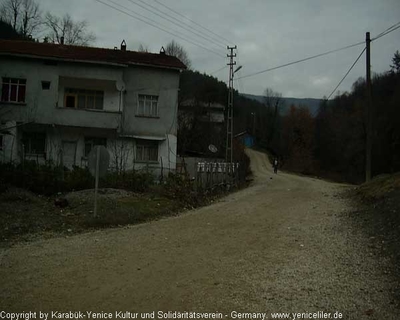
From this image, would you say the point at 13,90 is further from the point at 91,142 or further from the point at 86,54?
the point at 91,142

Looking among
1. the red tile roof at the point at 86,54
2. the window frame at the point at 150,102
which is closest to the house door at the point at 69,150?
the window frame at the point at 150,102

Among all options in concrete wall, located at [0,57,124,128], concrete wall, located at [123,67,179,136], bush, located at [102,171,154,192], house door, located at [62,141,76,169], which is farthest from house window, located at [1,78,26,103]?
bush, located at [102,171,154,192]

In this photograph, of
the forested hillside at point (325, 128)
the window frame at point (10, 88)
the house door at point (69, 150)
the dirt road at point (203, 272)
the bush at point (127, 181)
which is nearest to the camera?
the dirt road at point (203, 272)

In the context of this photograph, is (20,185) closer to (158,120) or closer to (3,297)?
(3,297)

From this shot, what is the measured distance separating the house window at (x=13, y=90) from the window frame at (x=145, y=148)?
8.47 metres

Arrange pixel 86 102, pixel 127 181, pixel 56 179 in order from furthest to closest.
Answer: pixel 86 102 < pixel 127 181 < pixel 56 179

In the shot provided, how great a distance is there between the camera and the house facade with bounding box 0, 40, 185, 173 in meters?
28.6

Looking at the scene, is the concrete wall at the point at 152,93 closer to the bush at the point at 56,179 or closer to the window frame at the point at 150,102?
the window frame at the point at 150,102

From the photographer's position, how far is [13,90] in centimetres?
2892

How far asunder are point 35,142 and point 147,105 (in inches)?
324

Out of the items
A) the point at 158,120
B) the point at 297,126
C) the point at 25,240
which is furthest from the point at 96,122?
the point at 297,126

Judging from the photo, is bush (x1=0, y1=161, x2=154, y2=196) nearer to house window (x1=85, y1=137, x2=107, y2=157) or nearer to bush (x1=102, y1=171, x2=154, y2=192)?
bush (x1=102, y1=171, x2=154, y2=192)

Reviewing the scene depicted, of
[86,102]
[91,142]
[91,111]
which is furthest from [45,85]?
[91,142]

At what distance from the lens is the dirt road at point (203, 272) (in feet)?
19.1
